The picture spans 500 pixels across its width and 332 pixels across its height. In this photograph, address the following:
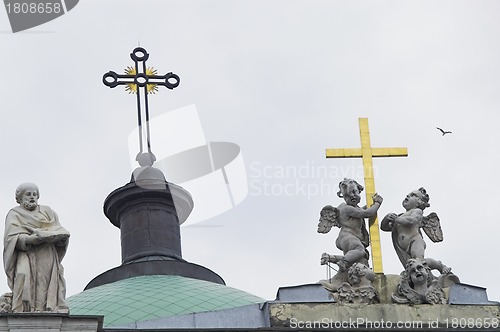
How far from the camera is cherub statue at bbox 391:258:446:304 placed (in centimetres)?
3850

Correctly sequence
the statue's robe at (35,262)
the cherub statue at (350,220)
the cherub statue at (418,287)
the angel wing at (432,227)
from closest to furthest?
the statue's robe at (35,262) → the cherub statue at (418,287) → the cherub statue at (350,220) → the angel wing at (432,227)

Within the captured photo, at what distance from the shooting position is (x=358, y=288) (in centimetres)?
3844

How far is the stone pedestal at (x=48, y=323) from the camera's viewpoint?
1396 inches

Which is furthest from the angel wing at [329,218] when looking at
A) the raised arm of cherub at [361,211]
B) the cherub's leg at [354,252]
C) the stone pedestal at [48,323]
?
the stone pedestal at [48,323]

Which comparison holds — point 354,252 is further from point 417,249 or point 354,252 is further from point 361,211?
point 417,249

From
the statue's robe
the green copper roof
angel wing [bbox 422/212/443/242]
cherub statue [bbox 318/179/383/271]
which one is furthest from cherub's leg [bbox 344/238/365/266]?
the green copper roof

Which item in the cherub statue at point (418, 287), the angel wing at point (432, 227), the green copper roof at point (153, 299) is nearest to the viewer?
the cherub statue at point (418, 287)

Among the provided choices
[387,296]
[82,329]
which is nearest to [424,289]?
[387,296]

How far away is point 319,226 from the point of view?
1556 inches

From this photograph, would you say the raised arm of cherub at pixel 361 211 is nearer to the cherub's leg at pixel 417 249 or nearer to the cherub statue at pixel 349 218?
Result: the cherub statue at pixel 349 218

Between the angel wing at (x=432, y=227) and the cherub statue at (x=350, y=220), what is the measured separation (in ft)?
3.58

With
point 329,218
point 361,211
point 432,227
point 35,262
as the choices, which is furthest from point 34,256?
point 432,227

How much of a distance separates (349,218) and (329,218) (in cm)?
44

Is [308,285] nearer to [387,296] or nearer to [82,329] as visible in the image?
[387,296]
